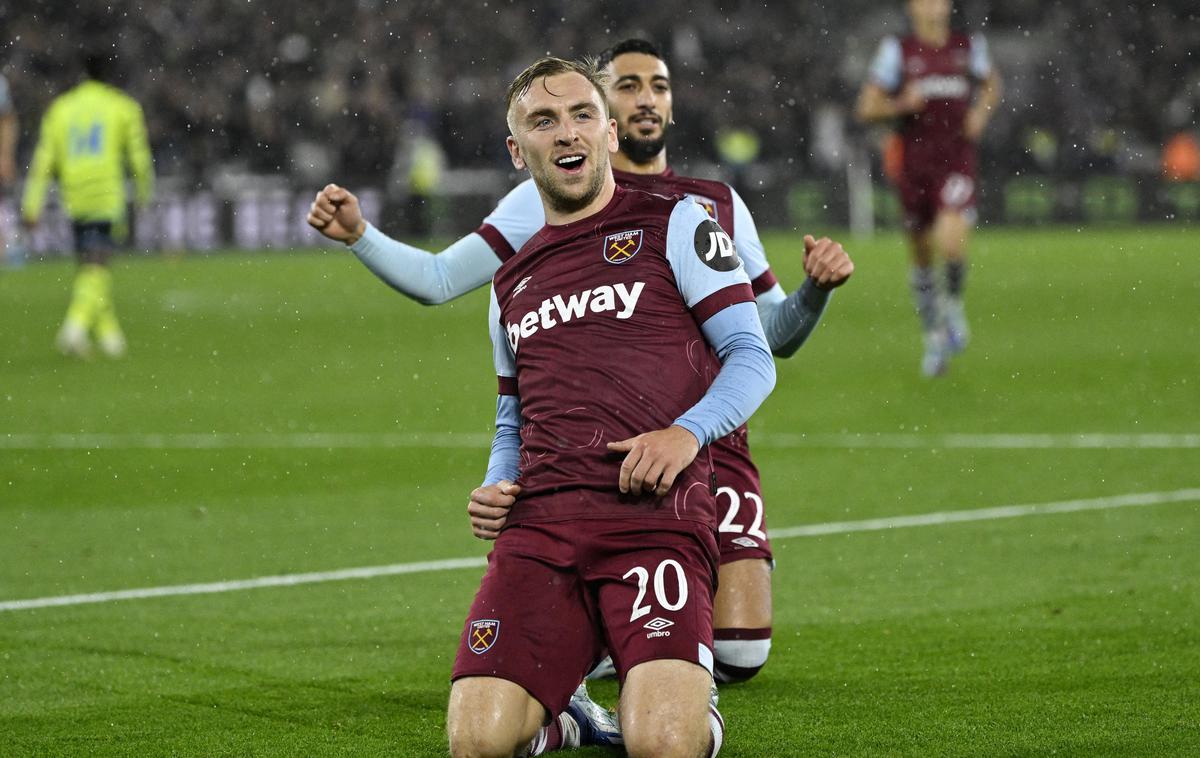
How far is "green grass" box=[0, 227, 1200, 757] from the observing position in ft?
16.8

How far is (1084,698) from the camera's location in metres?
5.18

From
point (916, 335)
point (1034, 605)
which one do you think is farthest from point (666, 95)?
point (916, 335)

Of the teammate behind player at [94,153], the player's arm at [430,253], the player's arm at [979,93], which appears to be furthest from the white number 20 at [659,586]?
the teammate behind player at [94,153]

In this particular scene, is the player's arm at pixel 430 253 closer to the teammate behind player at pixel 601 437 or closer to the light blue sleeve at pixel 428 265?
the light blue sleeve at pixel 428 265

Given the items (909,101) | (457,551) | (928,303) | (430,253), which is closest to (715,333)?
(430,253)

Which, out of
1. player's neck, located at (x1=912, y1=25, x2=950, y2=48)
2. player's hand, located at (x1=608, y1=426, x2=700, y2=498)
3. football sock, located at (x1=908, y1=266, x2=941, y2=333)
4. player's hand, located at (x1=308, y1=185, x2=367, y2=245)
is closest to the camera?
player's hand, located at (x1=608, y1=426, x2=700, y2=498)

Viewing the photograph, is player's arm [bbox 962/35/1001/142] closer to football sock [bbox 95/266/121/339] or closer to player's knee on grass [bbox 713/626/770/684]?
football sock [bbox 95/266/121/339]

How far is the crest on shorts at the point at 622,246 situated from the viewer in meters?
4.61

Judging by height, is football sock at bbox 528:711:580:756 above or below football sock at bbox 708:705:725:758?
below

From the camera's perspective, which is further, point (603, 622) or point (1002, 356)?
point (1002, 356)

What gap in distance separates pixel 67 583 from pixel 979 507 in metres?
4.01

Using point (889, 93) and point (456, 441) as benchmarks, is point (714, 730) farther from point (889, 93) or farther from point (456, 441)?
point (889, 93)

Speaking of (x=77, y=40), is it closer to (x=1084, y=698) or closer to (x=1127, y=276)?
(x=1127, y=276)

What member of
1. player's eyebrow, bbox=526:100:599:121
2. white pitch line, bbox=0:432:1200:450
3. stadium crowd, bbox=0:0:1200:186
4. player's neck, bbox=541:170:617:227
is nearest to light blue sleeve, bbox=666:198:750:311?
player's neck, bbox=541:170:617:227
